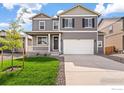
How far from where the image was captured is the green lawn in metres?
5.74

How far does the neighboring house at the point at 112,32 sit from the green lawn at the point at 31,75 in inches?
87.6

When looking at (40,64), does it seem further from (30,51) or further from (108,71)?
(108,71)

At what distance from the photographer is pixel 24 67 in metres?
6.64

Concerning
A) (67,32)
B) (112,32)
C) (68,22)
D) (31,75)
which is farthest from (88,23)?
(31,75)

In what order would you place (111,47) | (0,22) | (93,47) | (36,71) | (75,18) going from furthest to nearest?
(75,18) → (93,47) → (111,47) → (36,71) → (0,22)

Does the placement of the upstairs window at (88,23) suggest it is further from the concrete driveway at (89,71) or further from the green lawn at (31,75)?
the green lawn at (31,75)

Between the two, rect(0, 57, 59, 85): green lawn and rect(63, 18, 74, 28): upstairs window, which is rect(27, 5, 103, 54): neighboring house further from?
rect(0, 57, 59, 85): green lawn

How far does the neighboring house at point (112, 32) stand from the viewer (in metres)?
9.23

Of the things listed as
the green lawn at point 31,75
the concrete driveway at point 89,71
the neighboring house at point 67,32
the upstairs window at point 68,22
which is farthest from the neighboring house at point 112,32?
the green lawn at point 31,75

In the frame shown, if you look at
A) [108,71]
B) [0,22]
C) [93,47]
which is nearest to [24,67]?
[0,22]

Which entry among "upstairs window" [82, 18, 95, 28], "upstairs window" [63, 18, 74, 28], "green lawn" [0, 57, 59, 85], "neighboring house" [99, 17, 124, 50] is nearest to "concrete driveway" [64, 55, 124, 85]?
"green lawn" [0, 57, 59, 85]

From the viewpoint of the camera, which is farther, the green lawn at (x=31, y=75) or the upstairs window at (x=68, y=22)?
the upstairs window at (x=68, y=22)

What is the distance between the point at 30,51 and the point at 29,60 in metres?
0.47

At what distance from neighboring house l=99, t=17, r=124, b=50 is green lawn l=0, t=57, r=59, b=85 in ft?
7.30
